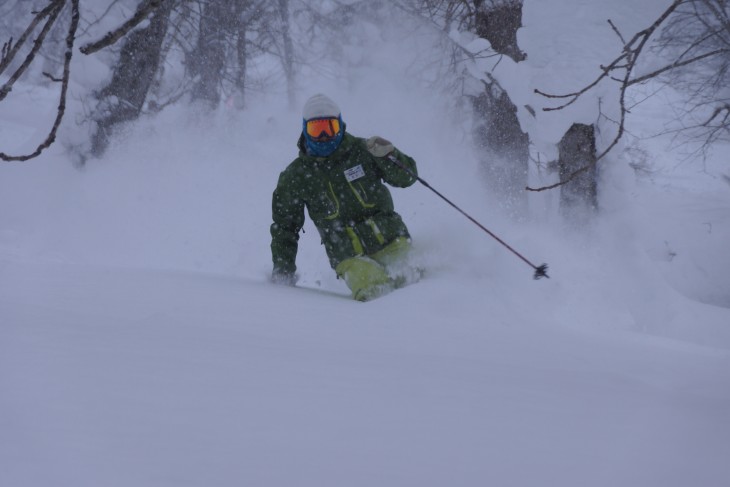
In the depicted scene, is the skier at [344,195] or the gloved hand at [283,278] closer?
the skier at [344,195]

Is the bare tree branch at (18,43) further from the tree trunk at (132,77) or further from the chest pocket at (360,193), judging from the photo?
the tree trunk at (132,77)

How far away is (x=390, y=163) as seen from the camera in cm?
410

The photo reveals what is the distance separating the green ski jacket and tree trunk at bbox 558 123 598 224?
9.69ft

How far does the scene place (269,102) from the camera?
700 inches

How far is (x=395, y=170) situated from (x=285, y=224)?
0.99 meters

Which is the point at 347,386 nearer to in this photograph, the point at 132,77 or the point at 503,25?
the point at 503,25

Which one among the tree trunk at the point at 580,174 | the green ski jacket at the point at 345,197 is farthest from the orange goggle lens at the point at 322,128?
the tree trunk at the point at 580,174

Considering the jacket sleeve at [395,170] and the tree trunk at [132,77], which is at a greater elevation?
the tree trunk at [132,77]

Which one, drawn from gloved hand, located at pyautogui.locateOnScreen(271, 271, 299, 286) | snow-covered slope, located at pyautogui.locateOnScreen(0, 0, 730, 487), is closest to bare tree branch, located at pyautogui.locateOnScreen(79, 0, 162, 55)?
snow-covered slope, located at pyautogui.locateOnScreen(0, 0, 730, 487)

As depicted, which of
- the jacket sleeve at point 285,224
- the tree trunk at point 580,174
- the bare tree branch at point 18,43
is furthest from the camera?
the tree trunk at point 580,174

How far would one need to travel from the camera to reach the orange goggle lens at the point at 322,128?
3.95m

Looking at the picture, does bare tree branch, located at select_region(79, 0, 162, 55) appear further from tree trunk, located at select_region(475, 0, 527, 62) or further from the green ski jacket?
tree trunk, located at select_region(475, 0, 527, 62)

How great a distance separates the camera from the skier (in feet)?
13.1

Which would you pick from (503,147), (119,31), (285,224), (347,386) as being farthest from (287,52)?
(347,386)
